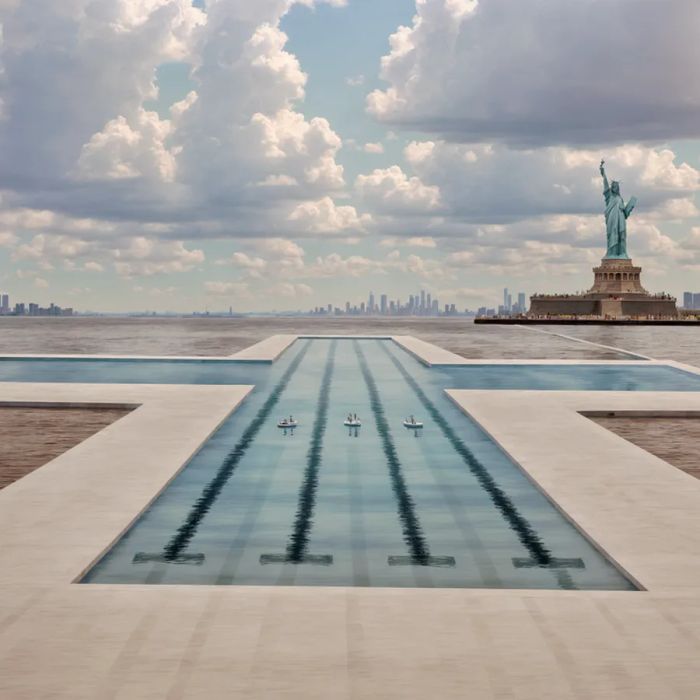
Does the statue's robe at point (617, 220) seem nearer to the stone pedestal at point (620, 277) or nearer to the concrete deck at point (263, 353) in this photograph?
the stone pedestal at point (620, 277)

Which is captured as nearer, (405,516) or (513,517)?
(513,517)

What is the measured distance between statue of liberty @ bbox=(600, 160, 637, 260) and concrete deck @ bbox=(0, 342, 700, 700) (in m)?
98.9

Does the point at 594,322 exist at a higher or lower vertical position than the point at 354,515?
higher

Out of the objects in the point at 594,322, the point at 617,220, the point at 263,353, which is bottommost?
the point at 263,353

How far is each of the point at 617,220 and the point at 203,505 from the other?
99.5 m

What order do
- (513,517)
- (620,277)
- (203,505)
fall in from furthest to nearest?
(620,277) < (203,505) < (513,517)

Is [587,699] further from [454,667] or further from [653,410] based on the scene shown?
[653,410]

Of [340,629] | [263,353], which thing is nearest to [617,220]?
[263,353]

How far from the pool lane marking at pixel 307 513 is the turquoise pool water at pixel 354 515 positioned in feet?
0.06

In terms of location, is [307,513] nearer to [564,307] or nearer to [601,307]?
[601,307]

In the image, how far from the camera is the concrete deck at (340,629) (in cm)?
515

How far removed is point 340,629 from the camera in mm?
5973

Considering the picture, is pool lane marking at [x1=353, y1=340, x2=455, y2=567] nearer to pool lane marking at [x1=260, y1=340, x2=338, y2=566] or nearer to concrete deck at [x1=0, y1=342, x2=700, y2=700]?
pool lane marking at [x1=260, y1=340, x2=338, y2=566]

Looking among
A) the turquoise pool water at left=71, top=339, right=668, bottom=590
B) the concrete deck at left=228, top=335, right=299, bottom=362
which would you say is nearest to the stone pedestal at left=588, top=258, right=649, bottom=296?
the concrete deck at left=228, top=335, right=299, bottom=362
